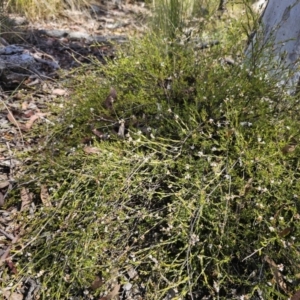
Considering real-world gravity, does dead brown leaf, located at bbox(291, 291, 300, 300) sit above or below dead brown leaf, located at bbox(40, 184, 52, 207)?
above

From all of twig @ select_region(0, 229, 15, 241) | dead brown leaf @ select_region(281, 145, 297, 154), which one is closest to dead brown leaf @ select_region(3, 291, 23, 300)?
twig @ select_region(0, 229, 15, 241)

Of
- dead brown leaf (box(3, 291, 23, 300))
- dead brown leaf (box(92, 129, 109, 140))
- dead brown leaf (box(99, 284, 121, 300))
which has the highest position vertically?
dead brown leaf (box(92, 129, 109, 140))

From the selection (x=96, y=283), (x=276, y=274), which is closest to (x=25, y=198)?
(x=96, y=283)

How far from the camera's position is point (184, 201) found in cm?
176

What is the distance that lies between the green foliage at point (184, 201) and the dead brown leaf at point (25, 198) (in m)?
0.05

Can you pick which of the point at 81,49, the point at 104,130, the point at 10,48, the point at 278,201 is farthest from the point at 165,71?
the point at 81,49

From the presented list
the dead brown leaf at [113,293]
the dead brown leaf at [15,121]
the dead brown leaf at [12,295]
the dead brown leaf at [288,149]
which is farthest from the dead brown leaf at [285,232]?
the dead brown leaf at [15,121]

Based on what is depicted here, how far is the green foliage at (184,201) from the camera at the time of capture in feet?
5.67

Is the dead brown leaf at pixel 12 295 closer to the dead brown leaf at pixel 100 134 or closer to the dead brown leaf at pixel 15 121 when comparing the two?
the dead brown leaf at pixel 100 134

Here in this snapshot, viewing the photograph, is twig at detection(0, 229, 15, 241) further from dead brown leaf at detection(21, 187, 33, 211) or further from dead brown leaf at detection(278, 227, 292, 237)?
dead brown leaf at detection(278, 227, 292, 237)

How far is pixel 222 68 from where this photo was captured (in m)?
2.38

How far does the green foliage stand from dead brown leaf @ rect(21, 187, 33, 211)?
53 millimetres

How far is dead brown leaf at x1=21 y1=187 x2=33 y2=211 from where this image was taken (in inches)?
82.1

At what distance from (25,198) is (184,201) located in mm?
888
